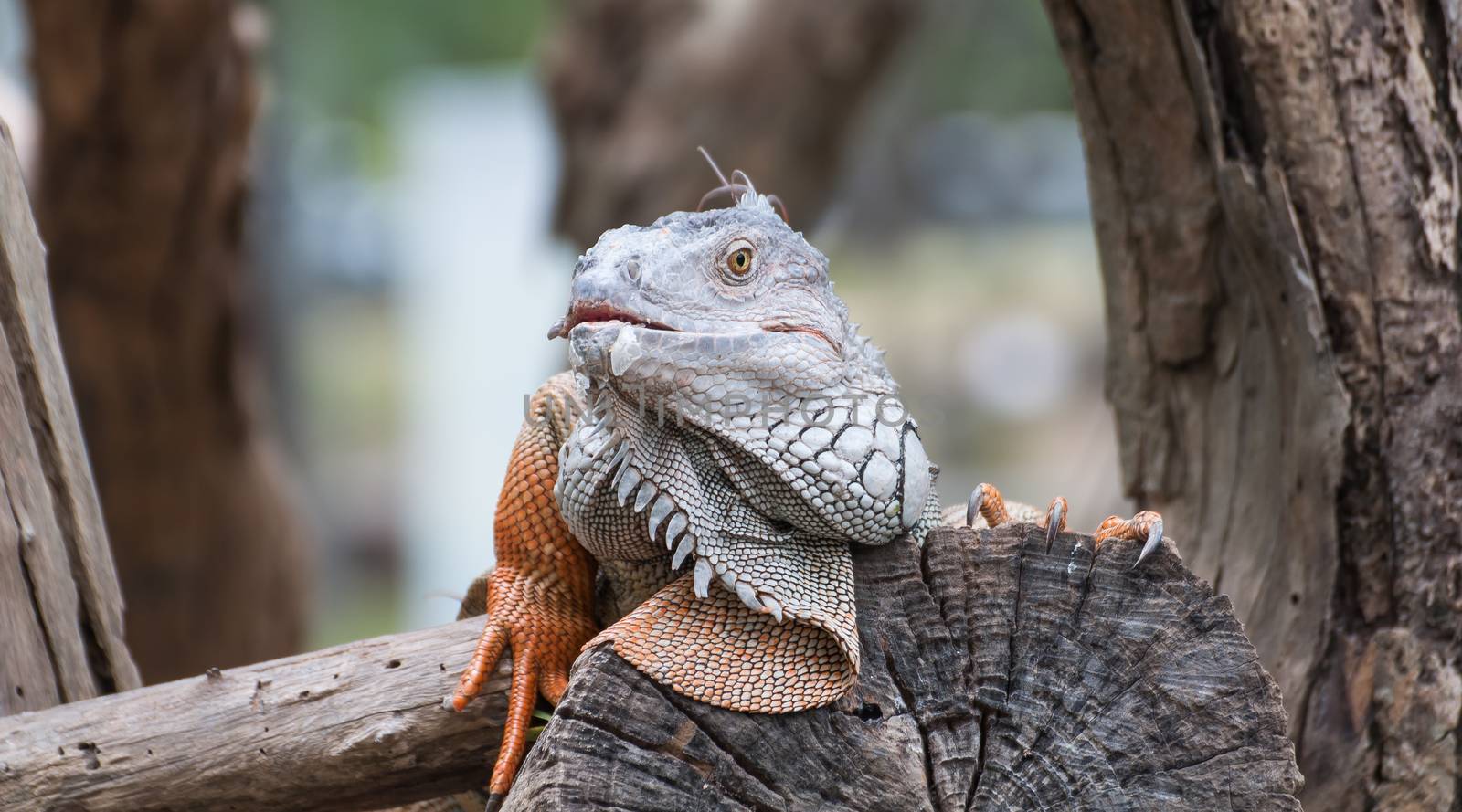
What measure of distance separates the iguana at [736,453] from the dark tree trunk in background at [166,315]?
189 inches

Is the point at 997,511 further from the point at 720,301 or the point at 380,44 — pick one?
the point at 380,44

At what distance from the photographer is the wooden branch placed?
117 inches

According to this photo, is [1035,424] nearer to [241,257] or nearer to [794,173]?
[794,173]

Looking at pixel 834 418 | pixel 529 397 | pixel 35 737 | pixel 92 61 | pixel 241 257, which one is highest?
pixel 92 61

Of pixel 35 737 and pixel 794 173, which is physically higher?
pixel 794 173

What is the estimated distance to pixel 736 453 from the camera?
7.93ft

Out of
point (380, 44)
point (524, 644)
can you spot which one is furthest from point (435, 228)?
point (524, 644)

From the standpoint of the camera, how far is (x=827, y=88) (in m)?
9.12

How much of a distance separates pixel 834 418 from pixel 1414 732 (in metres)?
2.08

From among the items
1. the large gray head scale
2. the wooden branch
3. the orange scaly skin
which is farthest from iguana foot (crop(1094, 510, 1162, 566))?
the wooden branch

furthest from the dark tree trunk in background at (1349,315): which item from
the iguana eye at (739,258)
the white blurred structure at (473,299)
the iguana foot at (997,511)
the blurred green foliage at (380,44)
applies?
the blurred green foliage at (380,44)

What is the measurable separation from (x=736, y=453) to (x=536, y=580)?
0.80 metres

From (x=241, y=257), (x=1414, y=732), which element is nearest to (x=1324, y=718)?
(x=1414, y=732)

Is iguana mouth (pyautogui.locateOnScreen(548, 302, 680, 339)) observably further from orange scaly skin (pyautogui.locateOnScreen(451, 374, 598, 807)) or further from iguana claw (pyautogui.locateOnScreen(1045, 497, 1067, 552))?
iguana claw (pyautogui.locateOnScreen(1045, 497, 1067, 552))
